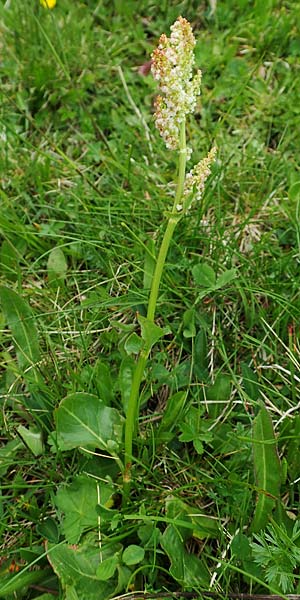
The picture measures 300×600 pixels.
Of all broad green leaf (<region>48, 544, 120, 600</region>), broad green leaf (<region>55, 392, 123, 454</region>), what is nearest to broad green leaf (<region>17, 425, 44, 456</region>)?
broad green leaf (<region>55, 392, 123, 454</region>)

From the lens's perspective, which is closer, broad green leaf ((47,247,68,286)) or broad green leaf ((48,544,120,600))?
broad green leaf ((48,544,120,600))

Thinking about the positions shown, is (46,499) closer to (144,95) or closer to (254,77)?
(144,95)

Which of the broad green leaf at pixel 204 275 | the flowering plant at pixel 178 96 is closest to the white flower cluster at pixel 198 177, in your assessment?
the flowering plant at pixel 178 96

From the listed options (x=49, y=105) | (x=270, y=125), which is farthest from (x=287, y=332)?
(x=49, y=105)

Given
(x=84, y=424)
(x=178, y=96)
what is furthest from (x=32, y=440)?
(x=178, y=96)

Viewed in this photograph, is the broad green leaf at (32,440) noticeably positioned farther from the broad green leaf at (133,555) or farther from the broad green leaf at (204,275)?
the broad green leaf at (204,275)

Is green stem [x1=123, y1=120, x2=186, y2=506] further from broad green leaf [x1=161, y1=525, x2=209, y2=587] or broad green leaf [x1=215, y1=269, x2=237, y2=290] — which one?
broad green leaf [x1=215, y1=269, x2=237, y2=290]

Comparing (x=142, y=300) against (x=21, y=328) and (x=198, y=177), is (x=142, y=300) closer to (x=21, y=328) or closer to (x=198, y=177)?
(x=21, y=328)
